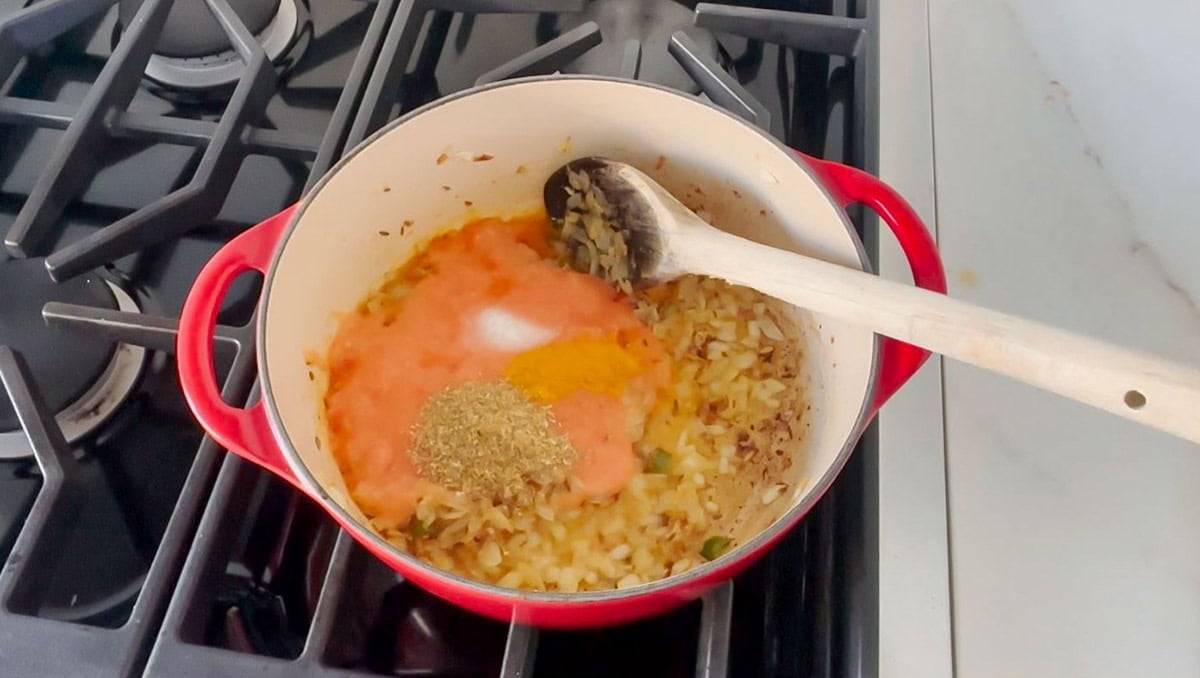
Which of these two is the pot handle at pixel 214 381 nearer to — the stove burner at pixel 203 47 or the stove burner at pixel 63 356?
the stove burner at pixel 63 356

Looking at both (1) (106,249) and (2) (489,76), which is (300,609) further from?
(2) (489,76)

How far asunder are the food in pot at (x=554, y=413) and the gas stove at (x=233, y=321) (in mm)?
51

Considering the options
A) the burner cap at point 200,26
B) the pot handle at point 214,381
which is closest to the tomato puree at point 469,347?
the pot handle at point 214,381

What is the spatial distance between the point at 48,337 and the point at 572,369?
376 millimetres

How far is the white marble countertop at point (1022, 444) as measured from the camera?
55cm

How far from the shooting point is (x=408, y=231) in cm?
79

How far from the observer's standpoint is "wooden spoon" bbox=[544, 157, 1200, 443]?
1.44ft

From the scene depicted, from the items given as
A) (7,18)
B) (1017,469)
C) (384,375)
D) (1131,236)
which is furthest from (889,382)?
(7,18)

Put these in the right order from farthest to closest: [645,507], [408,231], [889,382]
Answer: [408,231], [645,507], [889,382]

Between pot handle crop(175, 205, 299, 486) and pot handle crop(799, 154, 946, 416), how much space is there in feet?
1.19

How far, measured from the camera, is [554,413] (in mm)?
711

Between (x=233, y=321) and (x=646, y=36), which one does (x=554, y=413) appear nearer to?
(x=233, y=321)

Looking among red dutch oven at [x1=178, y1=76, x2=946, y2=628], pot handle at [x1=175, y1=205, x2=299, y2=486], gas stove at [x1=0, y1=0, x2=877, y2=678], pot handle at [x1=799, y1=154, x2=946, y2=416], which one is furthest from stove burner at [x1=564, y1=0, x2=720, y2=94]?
pot handle at [x1=175, y1=205, x2=299, y2=486]

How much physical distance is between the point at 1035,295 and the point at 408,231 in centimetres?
50
